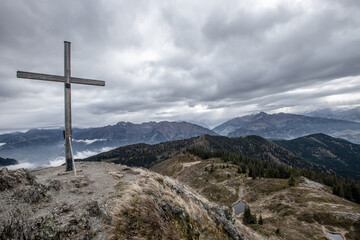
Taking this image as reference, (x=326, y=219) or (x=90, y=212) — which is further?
(x=326, y=219)

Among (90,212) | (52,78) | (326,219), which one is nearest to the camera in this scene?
(90,212)

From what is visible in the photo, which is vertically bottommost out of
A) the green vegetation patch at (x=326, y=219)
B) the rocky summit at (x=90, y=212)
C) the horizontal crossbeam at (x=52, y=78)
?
the green vegetation patch at (x=326, y=219)

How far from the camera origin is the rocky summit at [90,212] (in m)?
6.72

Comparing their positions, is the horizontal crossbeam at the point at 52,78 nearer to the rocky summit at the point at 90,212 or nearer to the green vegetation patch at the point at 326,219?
the rocky summit at the point at 90,212

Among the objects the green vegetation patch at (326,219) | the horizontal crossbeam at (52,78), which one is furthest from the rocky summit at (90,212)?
the green vegetation patch at (326,219)

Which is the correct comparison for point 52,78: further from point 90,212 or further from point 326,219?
point 326,219

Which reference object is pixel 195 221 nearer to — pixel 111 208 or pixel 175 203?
pixel 175 203

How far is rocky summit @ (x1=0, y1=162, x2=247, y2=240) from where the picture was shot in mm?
6719

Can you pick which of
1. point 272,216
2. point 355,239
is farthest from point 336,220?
point 272,216

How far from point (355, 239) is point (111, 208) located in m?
55.3

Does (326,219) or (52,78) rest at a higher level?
(52,78)

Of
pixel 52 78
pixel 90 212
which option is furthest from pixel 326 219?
pixel 52 78

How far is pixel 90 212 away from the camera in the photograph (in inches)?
318

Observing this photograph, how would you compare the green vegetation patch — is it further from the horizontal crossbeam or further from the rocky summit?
the horizontal crossbeam
